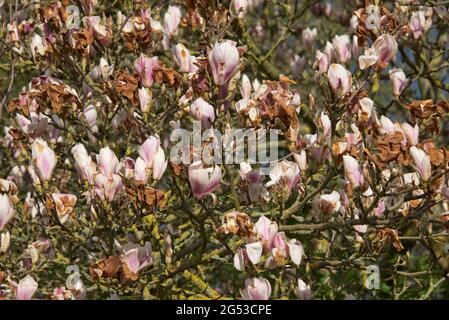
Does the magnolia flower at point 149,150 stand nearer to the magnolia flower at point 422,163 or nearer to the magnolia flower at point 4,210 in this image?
the magnolia flower at point 4,210

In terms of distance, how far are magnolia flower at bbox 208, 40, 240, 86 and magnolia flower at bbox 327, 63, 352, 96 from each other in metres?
0.44

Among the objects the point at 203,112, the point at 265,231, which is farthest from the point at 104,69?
the point at 265,231

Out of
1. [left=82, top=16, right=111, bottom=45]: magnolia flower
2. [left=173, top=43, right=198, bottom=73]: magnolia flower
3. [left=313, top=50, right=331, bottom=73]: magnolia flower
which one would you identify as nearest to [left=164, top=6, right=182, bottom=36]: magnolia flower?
[left=82, top=16, right=111, bottom=45]: magnolia flower

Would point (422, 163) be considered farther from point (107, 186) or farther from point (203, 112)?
point (107, 186)

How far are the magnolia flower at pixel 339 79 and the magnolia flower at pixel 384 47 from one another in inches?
8.5

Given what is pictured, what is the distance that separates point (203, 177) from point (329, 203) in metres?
0.59

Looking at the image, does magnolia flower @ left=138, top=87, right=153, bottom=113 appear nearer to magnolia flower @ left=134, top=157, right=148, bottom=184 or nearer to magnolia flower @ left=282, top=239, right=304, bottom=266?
magnolia flower @ left=134, top=157, right=148, bottom=184

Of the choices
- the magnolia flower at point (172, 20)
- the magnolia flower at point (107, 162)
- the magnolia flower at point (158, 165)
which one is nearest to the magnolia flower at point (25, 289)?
the magnolia flower at point (107, 162)

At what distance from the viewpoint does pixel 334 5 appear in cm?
661

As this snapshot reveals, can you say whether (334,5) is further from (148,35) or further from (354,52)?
(148,35)

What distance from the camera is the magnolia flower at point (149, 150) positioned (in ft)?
8.89

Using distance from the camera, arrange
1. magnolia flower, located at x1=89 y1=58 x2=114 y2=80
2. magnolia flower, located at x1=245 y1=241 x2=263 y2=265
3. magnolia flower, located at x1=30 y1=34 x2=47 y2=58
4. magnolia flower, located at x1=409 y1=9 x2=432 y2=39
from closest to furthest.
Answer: magnolia flower, located at x1=245 y1=241 x2=263 y2=265, magnolia flower, located at x1=89 y1=58 x2=114 y2=80, magnolia flower, located at x1=30 y1=34 x2=47 y2=58, magnolia flower, located at x1=409 y1=9 x2=432 y2=39

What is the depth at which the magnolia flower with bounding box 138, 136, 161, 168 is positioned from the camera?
271 centimetres
